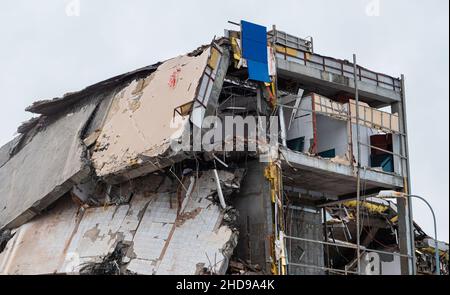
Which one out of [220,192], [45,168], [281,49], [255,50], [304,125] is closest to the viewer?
[220,192]

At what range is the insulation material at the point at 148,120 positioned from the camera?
2180 cm

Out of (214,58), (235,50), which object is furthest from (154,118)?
(235,50)

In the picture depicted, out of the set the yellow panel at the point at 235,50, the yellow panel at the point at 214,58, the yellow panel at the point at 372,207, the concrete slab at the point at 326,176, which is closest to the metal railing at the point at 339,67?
the yellow panel at the point at 235,50

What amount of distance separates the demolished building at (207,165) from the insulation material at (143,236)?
4 centimetres

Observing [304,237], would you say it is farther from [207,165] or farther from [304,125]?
[207,165]

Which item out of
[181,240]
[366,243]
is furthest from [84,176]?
[366,243]

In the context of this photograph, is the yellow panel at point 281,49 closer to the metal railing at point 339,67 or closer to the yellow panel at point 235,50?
the metal railing at point 339,67

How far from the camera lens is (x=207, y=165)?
22531 millimetres

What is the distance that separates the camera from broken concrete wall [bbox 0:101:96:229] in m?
24.2

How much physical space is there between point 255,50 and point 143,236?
637 centimetres
